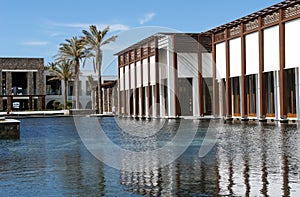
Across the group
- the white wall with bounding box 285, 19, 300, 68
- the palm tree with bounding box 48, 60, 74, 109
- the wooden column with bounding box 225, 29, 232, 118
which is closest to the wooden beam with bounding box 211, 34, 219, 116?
the wooden column with bounding box 225, 29, 232, 118

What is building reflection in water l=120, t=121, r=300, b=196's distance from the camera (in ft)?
27.0

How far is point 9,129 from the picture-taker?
2153 centimetres

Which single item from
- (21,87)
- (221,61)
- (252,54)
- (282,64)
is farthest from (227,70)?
(21,87)

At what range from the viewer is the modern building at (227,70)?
29609 mm

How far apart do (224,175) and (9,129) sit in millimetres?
14021

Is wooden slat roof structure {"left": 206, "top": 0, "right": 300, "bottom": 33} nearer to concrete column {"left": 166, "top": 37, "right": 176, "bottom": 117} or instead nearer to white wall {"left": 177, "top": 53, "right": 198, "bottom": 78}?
white wall {"left": 177, "top": 53, "right": 198, "bottom": 78}

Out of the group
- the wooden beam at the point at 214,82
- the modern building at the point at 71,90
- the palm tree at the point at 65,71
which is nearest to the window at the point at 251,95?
the wooden beam at the point at 214,82

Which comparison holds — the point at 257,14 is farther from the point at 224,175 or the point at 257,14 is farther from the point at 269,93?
the point at 224,175

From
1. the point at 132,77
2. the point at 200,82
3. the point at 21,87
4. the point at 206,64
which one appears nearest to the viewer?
the point at 200,82

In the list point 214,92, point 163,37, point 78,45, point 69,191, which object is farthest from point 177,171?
point 78,45

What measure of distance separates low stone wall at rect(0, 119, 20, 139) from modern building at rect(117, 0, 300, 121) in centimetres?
1620

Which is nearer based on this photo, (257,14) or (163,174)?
(163,174)

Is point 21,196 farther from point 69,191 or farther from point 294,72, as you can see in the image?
point 294,72

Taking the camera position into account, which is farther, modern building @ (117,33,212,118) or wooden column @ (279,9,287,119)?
modern building @ (117,33,212,118)
